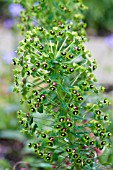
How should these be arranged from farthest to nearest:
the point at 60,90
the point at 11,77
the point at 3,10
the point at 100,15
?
the point at 3,10 < the point at 100,15 < the point at 11,77 < the point at 60,90

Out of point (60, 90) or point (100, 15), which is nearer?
point (60, 90)

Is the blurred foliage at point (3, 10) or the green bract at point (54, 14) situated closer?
the green bract at point (54, 14)

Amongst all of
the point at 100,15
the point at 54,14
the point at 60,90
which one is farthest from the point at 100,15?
the point at 60,90

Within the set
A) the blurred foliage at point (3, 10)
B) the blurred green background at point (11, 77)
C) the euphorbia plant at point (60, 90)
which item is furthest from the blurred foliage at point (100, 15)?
the euphorbia plant at point (60, 90)

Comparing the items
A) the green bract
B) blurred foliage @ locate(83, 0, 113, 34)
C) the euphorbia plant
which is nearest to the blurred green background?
blurred foliage @ locate(83, 0, 113, 34)

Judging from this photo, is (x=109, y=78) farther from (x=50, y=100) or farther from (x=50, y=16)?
(x=50, y=100)

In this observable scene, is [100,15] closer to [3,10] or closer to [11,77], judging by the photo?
[3,10]

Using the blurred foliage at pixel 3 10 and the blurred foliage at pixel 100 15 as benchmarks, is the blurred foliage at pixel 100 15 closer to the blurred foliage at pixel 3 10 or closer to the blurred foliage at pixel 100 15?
the blurred foliage at pixel 100 15

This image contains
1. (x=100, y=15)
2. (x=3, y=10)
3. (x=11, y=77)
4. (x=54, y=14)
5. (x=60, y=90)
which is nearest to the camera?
(x=60, y=90)
